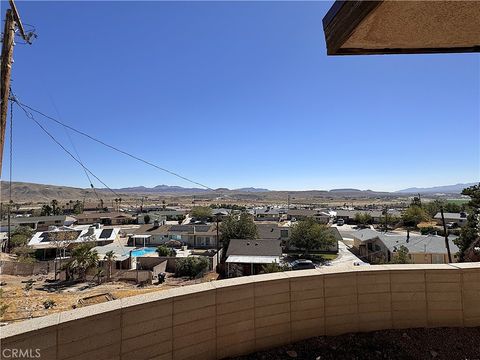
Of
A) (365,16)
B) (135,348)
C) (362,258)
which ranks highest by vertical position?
(365,16)

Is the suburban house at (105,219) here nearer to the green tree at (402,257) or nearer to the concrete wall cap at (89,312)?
the green tree at (402,257)

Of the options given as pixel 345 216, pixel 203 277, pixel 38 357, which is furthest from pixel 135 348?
pixel 345 216

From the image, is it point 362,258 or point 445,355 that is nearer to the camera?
point 445,355

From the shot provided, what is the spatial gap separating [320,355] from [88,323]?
2.40 m

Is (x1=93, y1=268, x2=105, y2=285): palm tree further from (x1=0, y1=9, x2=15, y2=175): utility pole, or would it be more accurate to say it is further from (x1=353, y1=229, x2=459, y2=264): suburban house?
(x1=353, y1=229, x2=459, y2=264): suburban house

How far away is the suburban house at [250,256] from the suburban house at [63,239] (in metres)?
19.1

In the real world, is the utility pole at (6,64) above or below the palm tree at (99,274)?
above

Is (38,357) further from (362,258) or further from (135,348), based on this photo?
(362,258)

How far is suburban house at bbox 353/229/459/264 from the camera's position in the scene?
2450cm

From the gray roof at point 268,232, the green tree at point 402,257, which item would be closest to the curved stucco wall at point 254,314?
the green tree at point 402,257

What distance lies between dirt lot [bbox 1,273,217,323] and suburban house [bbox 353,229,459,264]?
15364 millimetres

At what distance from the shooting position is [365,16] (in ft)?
5.42

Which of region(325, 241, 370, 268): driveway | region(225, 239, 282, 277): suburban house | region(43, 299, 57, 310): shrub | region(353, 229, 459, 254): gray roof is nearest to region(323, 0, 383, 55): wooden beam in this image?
region(43, 299, 57, 310): shrub

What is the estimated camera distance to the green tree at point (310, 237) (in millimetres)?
32156
